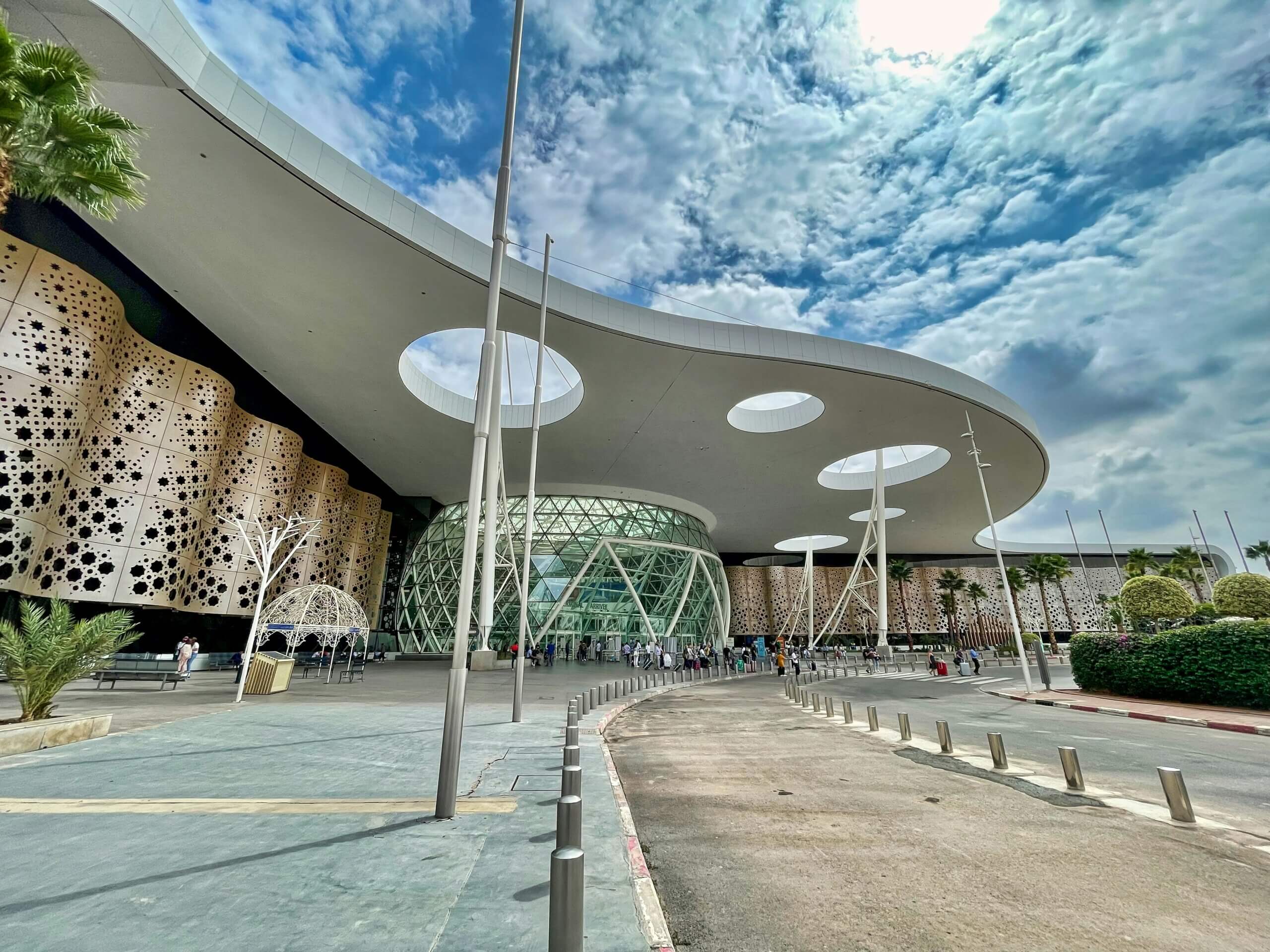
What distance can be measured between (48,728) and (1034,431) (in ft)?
111

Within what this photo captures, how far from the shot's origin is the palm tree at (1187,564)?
47094 mm

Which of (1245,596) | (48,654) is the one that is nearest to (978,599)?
(1245,596)

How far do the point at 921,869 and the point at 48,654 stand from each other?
10384mm

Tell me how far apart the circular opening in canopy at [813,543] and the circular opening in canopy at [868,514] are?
7.06 metres

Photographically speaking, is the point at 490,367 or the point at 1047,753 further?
the point at 1047,753

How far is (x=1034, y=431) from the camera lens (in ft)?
86.9

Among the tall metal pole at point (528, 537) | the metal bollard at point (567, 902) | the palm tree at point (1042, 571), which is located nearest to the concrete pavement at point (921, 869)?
the metal bollard at point (567, 902)

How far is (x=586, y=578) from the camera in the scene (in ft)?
109

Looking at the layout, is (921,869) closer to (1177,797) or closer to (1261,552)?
(1177,797)

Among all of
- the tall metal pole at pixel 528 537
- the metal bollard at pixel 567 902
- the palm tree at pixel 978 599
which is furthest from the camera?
the palm tree at pixel 978 599

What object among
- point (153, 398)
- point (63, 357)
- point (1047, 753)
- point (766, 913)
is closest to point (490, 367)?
point (766, 913)

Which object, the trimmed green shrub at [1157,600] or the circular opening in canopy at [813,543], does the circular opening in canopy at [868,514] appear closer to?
the circular opening in canopy at [813,543]

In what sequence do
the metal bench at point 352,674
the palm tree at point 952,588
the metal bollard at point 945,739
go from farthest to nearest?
1. the palm tree at point 952,588
2. the metal bench at point 352,674
3. the metal bollard at point 945,739

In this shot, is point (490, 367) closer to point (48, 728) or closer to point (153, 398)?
point (48, 728)
